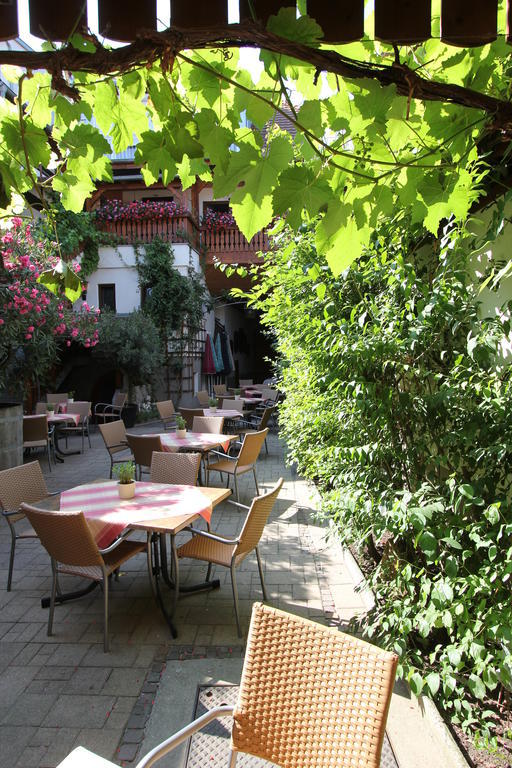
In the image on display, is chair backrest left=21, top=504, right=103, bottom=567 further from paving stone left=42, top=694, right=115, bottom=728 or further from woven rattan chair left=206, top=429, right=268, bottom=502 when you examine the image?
woven rattan chair left=206, top=429, right=268, bottom=502

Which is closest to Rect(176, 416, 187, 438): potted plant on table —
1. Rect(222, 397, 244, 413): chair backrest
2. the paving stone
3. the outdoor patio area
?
the outdoor patio area

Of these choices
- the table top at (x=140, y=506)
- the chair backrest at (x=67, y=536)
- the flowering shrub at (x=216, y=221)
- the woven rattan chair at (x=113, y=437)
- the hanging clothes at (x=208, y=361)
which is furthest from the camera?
the flowering shrub at (x=216, y=221)

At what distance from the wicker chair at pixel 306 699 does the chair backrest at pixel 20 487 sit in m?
2.96

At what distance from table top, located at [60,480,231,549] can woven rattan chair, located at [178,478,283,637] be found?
0.21 metres

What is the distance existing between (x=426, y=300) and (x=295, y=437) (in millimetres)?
2719

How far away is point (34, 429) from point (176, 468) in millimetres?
4705

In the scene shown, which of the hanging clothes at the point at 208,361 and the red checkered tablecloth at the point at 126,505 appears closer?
the red checkered tablecloth at the point at 126,505

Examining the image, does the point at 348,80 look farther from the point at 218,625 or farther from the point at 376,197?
the point at 218,625

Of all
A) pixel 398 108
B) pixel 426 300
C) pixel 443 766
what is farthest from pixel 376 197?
pixel 443 766

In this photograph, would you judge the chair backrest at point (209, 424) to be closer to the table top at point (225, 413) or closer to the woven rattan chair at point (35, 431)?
the table top at point (225, 413)

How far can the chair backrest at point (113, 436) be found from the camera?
6.65 meters

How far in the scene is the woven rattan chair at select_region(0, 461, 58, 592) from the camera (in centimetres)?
383

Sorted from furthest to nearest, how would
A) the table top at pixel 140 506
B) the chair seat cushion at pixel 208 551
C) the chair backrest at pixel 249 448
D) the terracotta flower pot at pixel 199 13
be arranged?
1. the chair backrest at pixel 249 448
2. the chair seat cushion at pixel 208 551
3. the table top at pixel 140 506
4. the terracotta flower pot at pixel 199 13


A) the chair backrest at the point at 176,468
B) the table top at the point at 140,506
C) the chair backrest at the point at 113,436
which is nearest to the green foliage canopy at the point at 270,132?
the table top at the point at 140,506
